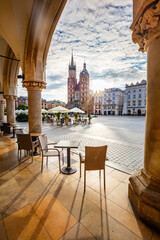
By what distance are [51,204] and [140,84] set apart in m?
52.5

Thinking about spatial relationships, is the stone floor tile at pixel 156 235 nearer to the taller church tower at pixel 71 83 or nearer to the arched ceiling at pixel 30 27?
the arched ceiling at pixel 30 27

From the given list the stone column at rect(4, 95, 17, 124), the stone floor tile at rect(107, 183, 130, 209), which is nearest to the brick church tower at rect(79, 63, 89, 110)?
the stone column at rect(4, 95, 17, 124)

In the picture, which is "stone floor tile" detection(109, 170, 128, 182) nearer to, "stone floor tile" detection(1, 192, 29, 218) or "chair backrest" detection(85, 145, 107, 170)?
"chair backrest" detection(85, 145, 107, 170)

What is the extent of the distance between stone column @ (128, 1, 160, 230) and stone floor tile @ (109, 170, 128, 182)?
1083 millimetres

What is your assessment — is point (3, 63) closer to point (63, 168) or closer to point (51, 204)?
point (63, 168)

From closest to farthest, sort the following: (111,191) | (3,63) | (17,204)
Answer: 1. (17,204)
2. (111,191)
3. (3,63)

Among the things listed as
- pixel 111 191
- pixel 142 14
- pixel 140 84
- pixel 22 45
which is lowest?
pixel 111 191

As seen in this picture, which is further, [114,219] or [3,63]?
[3,63]

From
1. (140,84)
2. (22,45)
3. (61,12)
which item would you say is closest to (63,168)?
(22,45)

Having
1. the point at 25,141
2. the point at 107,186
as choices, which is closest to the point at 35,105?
the point at 25,141

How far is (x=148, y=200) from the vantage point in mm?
1707

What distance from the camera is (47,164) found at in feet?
12.6

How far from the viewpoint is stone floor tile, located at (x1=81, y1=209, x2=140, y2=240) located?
5.24 feet

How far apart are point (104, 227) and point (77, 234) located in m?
0.44
